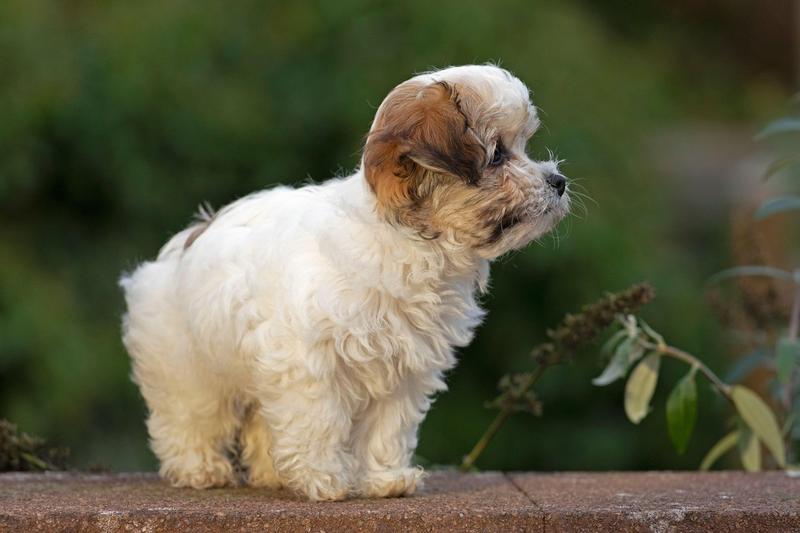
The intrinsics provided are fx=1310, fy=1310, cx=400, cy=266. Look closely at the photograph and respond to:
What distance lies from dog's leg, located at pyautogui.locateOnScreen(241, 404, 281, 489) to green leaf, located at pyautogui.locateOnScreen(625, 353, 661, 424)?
1.52 meters

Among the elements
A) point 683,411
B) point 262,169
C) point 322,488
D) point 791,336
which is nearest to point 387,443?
point 322,488

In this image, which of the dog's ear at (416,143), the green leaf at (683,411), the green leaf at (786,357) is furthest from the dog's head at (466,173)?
the green leaf at (786,357)

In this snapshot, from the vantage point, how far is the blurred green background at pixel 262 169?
24.0 feet

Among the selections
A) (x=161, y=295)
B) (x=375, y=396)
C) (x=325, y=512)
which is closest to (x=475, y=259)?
(x=375, y=396)

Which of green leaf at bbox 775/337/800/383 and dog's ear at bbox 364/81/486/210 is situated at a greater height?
dog's ear at bbox 364/81/486/210

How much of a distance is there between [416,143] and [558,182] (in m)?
0.52


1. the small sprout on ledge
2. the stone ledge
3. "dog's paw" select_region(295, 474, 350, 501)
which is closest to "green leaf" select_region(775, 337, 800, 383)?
the stone ledge

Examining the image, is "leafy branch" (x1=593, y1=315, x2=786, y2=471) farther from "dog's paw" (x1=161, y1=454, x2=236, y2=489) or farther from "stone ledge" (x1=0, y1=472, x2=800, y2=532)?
"dog's paw" (x1=161, y1=454, x2=236, y2=489)

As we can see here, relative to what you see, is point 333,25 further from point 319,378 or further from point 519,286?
point 319,378

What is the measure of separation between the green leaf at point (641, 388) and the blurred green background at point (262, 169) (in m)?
1.81

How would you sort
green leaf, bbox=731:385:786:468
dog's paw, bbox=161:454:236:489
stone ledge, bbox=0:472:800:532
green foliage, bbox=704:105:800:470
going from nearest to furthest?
stone ledge, bbox=0:472:800:532 < dog's paw, bbox=161:454:236:489 < green foliage, bbox=704:105:800:470 < green leaf, bbox=731:385:786:468

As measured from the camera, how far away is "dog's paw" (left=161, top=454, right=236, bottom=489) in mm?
5051

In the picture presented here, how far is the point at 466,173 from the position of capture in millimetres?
4246

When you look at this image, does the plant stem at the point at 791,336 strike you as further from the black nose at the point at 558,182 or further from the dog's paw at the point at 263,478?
the dog's paw at the point at 263,478
